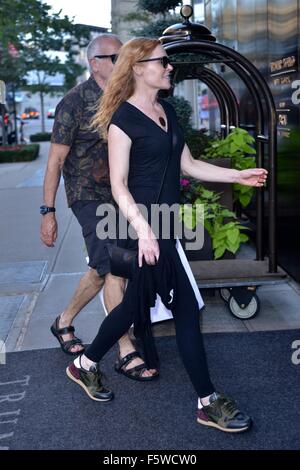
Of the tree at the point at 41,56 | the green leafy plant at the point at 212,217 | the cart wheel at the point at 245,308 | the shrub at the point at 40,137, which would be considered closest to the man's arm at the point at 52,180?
the green leafy plant at the point at 212,217

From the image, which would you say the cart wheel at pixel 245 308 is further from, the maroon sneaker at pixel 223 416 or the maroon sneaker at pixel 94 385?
the maroon sneaker at pixel 223 416


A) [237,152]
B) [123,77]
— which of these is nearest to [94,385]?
[123,77]

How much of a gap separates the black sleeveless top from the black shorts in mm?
576

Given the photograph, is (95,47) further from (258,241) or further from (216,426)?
(216,426)

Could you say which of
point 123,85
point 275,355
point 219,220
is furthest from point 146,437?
point 219,220

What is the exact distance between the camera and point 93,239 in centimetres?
417

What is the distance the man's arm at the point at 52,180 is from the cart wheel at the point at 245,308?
1.45 metres

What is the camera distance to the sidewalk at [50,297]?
497cm

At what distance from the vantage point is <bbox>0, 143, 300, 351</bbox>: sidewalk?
497cm

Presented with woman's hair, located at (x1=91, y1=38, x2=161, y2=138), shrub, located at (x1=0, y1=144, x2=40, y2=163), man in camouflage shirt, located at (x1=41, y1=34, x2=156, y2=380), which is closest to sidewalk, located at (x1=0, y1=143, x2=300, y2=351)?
man in camouflage shirt, located at (x1=41, y1=34, x2=156, y2=380)

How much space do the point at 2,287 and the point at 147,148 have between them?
323cm

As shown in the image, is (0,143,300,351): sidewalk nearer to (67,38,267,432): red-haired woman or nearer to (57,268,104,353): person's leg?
(57,268,104,353): person's leg

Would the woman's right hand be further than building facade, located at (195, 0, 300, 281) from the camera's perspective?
No

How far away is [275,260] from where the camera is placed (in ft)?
16.5
